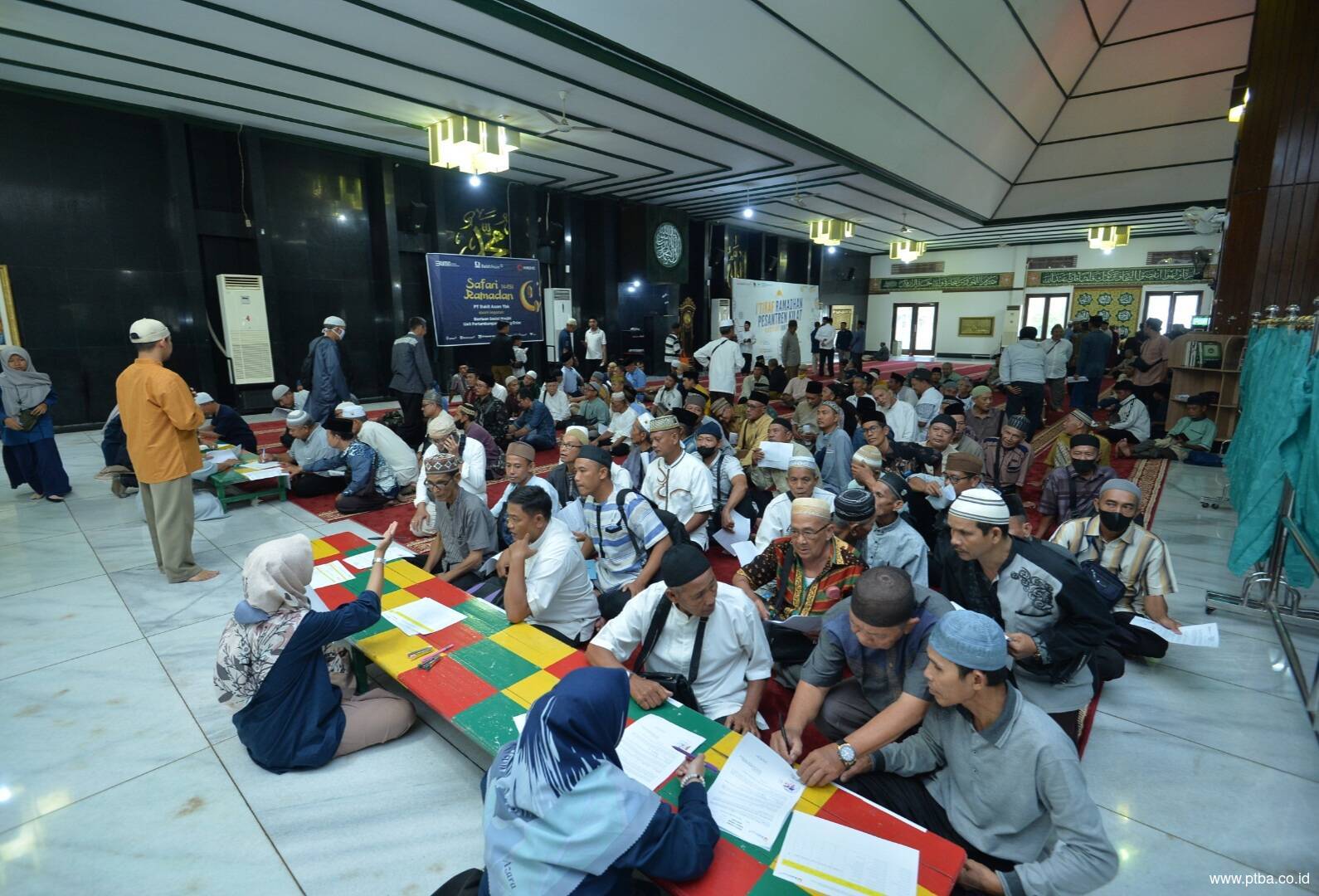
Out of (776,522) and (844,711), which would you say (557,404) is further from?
(844,711)

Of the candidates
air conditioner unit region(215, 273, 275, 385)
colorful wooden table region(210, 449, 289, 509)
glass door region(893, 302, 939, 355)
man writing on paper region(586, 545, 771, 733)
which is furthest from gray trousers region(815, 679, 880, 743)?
glass door region(893, 302, 939, 355)

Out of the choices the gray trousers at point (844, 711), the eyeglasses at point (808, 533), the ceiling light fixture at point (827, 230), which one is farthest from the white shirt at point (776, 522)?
the ceiling light fixture at point (827, 230)

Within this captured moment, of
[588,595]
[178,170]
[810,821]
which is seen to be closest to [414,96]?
[178,170]

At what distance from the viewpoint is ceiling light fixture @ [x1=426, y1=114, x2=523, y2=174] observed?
8.22m

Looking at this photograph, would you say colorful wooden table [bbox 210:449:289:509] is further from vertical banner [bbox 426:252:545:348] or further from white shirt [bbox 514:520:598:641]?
vertical banner [bbox 426:252:545:348]

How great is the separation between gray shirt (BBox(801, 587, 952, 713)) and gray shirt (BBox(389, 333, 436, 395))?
6836 millimetres

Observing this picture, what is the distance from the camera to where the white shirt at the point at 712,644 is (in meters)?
2.35

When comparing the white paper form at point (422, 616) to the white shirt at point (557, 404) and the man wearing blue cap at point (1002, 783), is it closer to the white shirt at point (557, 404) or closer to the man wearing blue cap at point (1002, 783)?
the man wearing blue cap at point (1002, 783)

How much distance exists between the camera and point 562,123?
8.14 metres

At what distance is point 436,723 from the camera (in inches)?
109

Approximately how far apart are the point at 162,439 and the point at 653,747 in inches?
157

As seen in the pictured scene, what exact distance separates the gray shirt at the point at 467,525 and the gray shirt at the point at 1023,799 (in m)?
2.59

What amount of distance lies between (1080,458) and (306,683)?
15.6ft

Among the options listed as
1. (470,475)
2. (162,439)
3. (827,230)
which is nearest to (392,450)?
(470,475)
